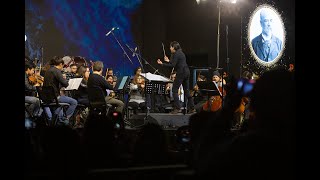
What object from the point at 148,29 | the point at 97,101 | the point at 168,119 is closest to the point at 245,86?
the point at 97,101

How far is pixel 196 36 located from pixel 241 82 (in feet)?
49.1

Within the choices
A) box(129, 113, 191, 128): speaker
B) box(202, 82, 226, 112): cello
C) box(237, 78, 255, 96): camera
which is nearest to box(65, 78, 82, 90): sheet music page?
box(129, 113, 191, 128): speaker

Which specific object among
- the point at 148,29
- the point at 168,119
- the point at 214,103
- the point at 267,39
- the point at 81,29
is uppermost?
the point at 148,29

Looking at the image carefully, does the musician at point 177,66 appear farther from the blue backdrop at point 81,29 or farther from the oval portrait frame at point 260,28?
the blue backdrop at point 81,29

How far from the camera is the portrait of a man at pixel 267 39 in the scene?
15.0 metres

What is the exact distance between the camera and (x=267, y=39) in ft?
49.6

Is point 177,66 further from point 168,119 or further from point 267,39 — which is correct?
point 267,39

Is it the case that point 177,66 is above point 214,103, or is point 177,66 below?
above

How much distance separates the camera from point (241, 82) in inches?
117

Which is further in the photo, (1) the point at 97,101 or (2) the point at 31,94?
(2) the point at 31,94

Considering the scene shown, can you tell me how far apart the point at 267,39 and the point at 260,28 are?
43cm

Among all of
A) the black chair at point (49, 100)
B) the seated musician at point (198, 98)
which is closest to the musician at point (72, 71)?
the black chair at point (49, 100)

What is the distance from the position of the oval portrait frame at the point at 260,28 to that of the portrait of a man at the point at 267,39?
3 centimetres

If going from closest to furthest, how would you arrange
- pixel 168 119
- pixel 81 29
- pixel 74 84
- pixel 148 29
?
pixel 74 84
pixel 168 119
pixel 81 29
pixel 148 29
